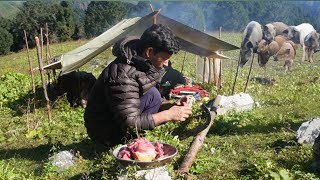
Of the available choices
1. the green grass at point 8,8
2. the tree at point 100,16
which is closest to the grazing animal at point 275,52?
the tree at point 100,16

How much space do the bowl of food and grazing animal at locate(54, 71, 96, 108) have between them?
6007mm

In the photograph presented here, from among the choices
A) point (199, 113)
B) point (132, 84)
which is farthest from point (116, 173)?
point (199, 113)

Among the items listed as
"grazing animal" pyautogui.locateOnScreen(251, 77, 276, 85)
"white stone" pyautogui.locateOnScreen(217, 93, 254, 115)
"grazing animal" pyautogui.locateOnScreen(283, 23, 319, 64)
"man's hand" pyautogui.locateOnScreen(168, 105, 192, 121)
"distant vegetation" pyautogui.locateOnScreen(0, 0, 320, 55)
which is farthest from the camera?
"distant vegetation" pyautogui.locateOnScreen(0, 0, 320, 55)

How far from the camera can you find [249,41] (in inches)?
786

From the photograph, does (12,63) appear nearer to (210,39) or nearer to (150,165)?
(210,39)

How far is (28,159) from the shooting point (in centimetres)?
558

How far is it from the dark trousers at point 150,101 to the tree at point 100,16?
47.8 meters

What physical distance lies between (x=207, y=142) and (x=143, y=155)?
2340 millimetres

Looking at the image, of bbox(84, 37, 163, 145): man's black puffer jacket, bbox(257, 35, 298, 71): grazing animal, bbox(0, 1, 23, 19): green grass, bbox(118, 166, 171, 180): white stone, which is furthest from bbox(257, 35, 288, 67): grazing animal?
bbox(0, 1, 23, 19): green grass

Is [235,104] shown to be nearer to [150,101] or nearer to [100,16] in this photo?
[150,101]

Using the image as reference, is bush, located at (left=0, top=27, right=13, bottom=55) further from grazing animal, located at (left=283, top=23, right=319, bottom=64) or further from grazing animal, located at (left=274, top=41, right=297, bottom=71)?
grazing animal, located at (left=274, top=41, right=297, bottom=71)

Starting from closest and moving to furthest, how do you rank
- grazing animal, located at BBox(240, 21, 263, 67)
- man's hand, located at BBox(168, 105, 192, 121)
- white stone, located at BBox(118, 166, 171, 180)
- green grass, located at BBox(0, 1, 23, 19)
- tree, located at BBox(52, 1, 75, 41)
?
white stone, located at BBox(118, 166, 171, 180), man's hand, located at BBox(168, 105, 192, 121), grazing animal, located at BBox(240, 21, 263, 67), tree, located at BBox(52, 1, 75, 41), green grass, located at BBox(0, 1, 23, 19)

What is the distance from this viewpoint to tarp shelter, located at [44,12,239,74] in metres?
8.78

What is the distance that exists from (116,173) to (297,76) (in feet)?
38.9
